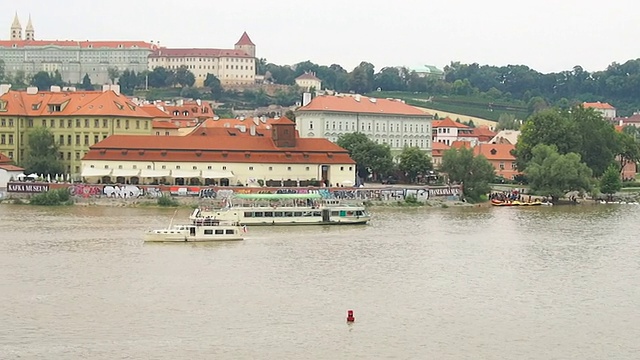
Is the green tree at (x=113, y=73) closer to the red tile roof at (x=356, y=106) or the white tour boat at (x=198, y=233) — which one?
the red tile roof at (x=356, y=106)

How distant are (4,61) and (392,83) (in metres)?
56.0

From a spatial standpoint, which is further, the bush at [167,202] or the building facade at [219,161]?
the building facade at [219,161]

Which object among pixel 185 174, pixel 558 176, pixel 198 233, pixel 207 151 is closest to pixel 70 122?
pixel 207 151

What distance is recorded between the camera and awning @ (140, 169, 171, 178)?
53.7 meters

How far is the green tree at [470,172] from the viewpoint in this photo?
5794 centimetres

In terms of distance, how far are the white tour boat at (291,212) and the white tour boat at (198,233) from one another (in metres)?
3.29

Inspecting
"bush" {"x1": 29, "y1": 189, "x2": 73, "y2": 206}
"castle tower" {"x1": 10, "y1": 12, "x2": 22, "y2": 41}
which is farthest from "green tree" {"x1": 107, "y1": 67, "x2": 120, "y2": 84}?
"bush" {"x1": 29, "y1": 189, "x2": 73, "y2": 206}

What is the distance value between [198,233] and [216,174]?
17.4 metres

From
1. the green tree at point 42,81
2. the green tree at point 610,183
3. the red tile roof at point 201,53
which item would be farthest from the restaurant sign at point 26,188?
the red tile roof at point 201,53

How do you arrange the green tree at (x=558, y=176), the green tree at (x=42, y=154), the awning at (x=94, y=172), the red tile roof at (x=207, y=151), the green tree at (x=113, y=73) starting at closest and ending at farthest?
the awning at (x=94, y=172)
the red tile roof at (x=207, y=151)
the green tree at (x=42, y=154)
the green tree at (x=558, y=176)
the green tree at (x=113, y=73)

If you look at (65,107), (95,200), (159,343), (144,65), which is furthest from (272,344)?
(144,65)

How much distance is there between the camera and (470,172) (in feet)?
191

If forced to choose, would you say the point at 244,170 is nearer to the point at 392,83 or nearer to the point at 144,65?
the point at 392,83

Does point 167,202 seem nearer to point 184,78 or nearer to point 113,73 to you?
point 184,78
